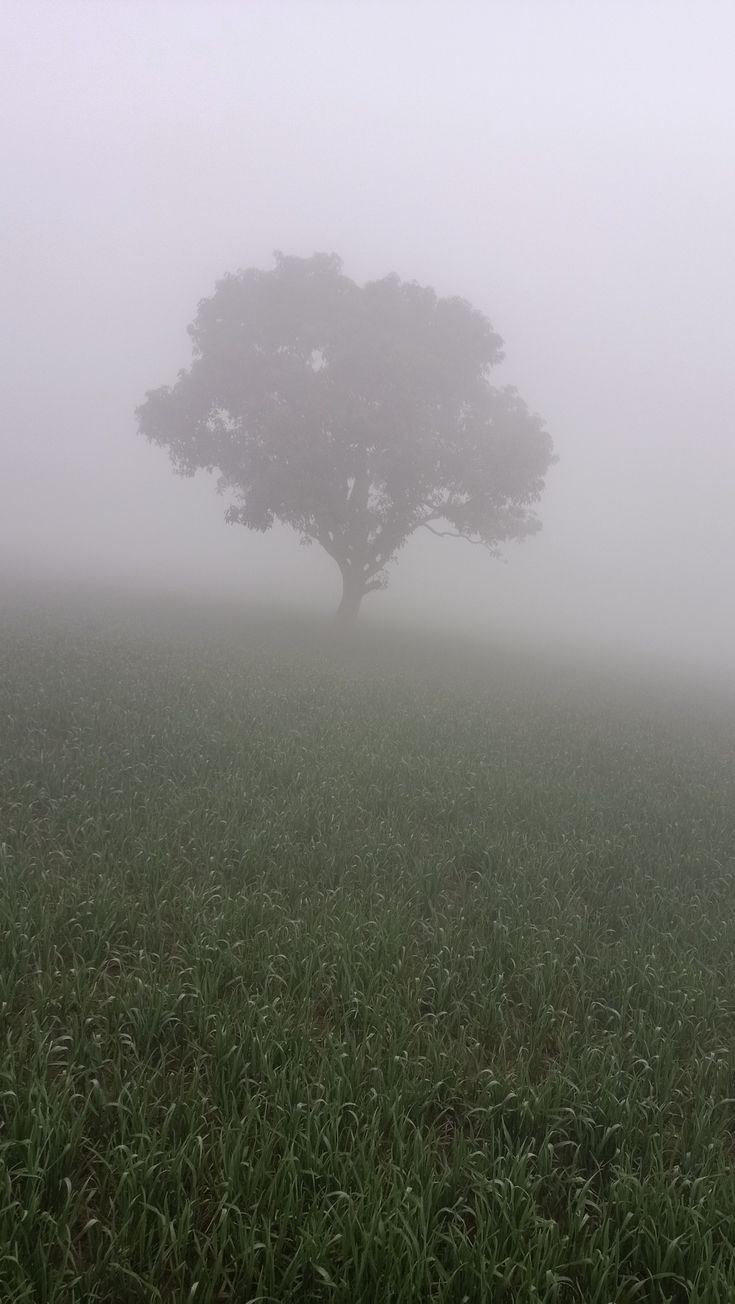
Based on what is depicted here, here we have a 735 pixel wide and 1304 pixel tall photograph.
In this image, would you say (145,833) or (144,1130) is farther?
(145,833)

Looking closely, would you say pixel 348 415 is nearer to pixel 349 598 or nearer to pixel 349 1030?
pixel 349 598

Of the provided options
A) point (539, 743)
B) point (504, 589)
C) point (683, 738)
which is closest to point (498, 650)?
point (683, 738)

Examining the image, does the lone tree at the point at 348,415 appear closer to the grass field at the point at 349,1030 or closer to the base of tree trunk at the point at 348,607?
the base of tree trunk at the point at 348,607

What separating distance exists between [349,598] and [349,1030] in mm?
29341

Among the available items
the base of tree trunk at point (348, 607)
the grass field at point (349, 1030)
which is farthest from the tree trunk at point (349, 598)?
the grass field at point (349, 1030)

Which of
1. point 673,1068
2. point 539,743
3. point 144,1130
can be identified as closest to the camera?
point 144,1130

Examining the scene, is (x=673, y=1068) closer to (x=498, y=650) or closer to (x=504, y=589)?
(x=498, y=650)

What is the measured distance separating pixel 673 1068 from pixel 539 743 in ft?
35.3

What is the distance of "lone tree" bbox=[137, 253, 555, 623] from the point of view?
29000 millimetres

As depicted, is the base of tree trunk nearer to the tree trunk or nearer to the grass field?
the tree trunk

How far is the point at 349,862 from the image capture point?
23.7ft

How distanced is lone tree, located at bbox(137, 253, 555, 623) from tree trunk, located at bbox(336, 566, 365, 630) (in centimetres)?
9

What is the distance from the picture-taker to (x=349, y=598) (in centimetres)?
3312

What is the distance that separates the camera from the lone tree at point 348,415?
95.1 feet
